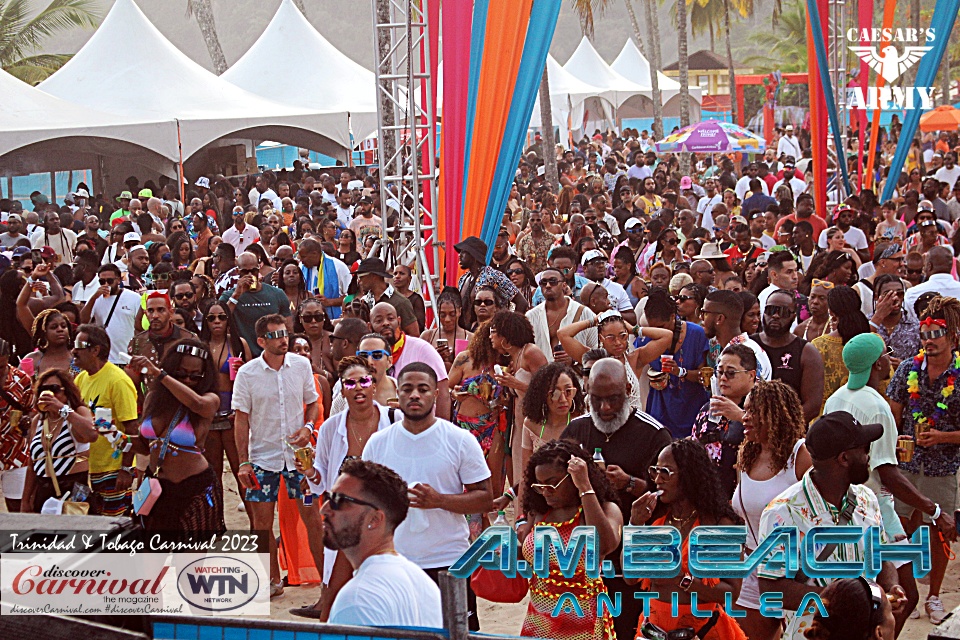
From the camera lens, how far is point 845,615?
3.01 metres

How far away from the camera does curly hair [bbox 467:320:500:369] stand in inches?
248

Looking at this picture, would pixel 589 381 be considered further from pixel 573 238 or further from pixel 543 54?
pixel 573 238

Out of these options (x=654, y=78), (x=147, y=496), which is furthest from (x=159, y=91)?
(x=654, y=78)

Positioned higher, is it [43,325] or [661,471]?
[43,325]

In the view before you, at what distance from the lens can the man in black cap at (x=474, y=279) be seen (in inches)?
310

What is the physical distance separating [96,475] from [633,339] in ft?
10.8

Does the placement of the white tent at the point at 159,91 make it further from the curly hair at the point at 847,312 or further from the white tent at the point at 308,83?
the curly hair at the point at 847,312

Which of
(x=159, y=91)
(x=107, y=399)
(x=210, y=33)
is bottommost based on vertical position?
(x=107, y=399)

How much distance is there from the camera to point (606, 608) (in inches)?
153

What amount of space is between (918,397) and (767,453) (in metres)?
1.44

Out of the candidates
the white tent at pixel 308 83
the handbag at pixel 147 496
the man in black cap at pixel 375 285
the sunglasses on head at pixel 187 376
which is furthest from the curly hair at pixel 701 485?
the white tent at pixel 308 83

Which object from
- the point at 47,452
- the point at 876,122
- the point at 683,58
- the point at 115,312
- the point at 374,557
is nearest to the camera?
the point at 374,557

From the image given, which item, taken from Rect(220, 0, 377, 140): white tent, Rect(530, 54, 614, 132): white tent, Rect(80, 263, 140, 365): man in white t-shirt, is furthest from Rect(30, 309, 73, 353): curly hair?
Rect(530, 54, 614, 132): white tent

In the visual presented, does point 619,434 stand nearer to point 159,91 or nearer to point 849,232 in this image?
point 849,232
